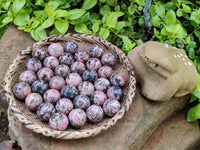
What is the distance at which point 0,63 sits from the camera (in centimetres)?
193

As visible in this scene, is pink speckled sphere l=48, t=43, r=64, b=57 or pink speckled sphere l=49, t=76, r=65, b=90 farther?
pink speckled sphere l=48, t=43, r=64, b=57

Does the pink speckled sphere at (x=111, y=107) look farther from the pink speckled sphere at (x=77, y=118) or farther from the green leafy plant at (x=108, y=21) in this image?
the green leafy plant at (x=108, y=21)

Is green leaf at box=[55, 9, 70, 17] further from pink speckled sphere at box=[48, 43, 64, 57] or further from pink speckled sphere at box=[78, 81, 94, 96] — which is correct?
pink speckled sphere at box=[78, 81, 94, 96]

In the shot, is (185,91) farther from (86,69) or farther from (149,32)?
(149,32)

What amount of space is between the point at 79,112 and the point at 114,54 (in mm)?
594

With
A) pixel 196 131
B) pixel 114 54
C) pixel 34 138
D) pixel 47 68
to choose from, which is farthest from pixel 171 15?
pixel 34 138

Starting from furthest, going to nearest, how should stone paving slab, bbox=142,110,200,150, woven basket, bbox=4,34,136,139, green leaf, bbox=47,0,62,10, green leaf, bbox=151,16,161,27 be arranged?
green leaf, bbox=151,16,161,27
green leaf, bbox=47,0,62,10
stone paving slab, bbox=142,110,200,150
woven basket, bbox=4,34,136,139

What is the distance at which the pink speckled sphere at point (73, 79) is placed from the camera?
1.59 m

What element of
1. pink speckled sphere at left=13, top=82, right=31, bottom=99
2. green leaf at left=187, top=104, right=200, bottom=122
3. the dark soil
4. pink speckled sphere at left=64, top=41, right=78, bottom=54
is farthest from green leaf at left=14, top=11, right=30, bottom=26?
green leaf at left=187, top=104, right=200, bottom=122

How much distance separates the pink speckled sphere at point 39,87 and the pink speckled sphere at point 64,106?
0.16 metres

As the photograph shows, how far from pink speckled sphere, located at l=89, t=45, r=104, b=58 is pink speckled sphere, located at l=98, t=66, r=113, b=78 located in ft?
0.40

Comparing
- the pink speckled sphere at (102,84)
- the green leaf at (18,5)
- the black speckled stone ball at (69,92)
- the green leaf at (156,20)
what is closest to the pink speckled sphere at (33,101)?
the black speckled stone ball at (69,92)

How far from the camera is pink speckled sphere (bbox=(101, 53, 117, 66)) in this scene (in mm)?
1721

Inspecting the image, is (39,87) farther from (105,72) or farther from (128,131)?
(128,131)
